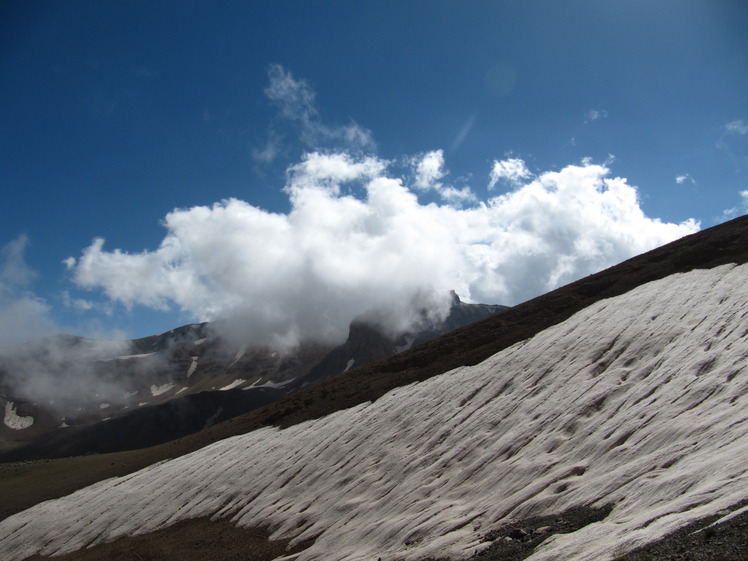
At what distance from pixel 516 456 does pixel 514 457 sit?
124 mm

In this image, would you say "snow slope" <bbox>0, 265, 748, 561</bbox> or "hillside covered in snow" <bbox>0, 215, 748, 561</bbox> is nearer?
"hillside covered in snow" <bbox>0, 215, 748, 561</bbox>

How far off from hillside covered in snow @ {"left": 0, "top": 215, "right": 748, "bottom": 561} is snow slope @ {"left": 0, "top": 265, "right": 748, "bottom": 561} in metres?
0.12

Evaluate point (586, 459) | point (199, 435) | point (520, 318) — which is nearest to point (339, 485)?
point (586, 459)

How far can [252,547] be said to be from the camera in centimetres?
3081

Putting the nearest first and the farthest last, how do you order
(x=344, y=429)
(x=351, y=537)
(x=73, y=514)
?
(x=351, y=537), (x=344, y=429), (x=73, y=514)

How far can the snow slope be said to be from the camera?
18.0 metres

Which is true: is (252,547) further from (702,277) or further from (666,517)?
(702,277)

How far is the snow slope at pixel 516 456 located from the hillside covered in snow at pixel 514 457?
116 mm

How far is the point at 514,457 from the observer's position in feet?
86.6

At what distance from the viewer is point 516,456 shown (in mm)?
26406

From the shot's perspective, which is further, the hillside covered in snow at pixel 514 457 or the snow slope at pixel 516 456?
the snow slope at pixel 516 456

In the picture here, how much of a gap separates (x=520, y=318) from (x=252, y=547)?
1573 inches

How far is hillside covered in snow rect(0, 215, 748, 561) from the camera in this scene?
702 inches

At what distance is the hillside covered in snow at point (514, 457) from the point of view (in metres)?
17.8
